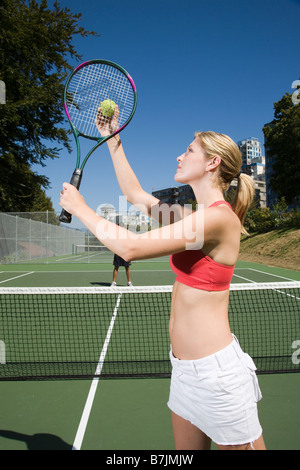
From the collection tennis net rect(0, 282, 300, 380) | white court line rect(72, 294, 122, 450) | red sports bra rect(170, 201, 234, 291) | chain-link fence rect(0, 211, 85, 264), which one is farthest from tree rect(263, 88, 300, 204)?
red sports bra rect(170, 201, 234, 291)

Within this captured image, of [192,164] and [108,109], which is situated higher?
[108,109]

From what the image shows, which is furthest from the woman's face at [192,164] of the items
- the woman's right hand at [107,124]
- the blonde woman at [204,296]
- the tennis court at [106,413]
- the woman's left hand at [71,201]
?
the tennis court at [106,413]

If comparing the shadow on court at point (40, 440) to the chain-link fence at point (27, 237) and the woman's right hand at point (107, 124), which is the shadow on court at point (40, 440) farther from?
the chain-link fence at point (27, 237)

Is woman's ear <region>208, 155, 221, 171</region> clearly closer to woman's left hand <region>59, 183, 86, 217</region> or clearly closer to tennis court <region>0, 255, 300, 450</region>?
woman's left hand <region>59, 183, 86, 217</region>

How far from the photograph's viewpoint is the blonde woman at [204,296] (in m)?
1.34

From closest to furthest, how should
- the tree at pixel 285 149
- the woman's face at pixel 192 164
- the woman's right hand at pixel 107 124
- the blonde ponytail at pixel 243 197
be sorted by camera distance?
the woman's face at pixel 192 164, the blonde ponytail at pixel 243 197, the woman's right hand at pixel 107 124, the tree at pixel 285 149

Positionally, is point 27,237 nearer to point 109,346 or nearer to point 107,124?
point 109,346

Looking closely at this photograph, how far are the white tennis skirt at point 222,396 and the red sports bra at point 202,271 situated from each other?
10.7 inches

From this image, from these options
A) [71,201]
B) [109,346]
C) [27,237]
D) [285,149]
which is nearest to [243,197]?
Result: [71,201]

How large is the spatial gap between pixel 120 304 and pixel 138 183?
6.39 metres

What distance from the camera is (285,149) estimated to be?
33.7 m

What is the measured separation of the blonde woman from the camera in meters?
1.34

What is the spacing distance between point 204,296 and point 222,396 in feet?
1.27
